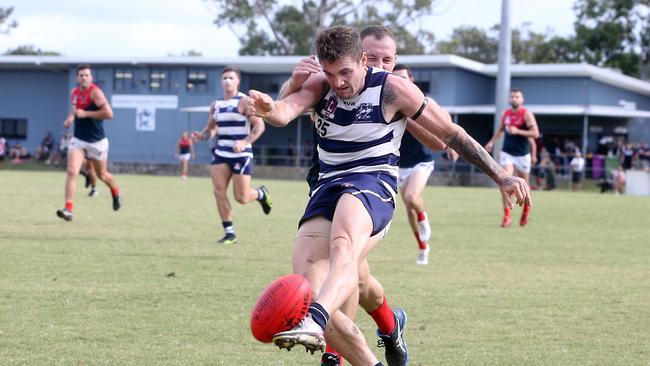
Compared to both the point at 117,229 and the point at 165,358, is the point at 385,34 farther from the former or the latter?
the point at 117,229

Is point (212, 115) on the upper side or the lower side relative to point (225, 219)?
upper

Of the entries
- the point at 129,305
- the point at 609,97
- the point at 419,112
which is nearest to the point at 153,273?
the point at 129,305

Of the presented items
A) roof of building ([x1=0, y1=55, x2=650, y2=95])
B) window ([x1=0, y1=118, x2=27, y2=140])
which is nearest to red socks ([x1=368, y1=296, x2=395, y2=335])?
roof of building ([x1=0, y1=55, x2=650, y2=95])

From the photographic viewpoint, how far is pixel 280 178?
47312 mm

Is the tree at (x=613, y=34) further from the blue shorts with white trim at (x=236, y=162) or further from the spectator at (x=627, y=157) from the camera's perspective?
the blue shorts with white trim at (x=236, y=162)

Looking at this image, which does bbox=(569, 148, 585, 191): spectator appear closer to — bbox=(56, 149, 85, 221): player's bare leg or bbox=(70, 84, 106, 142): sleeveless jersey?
bbox=(70, 84, 106, 142): sleeveless jersey

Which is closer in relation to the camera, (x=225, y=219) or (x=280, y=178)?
(x=225, y=219)

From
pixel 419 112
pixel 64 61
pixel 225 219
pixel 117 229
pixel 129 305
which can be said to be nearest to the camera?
pixel 419 112

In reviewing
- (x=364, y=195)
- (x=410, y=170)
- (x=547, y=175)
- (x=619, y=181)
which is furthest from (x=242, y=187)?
(x=547, y=175)

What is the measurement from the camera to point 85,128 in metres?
15.8

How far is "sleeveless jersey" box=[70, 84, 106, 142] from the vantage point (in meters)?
15.8

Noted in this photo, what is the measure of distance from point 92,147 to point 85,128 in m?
0.34

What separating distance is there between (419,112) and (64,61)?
5599cm

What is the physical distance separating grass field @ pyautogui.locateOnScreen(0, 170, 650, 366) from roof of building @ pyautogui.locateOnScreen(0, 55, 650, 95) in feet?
117
